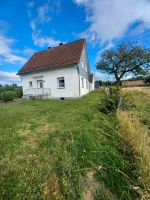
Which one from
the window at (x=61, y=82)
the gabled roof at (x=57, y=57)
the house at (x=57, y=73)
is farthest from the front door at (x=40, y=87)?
the window at (x=61, y=82)

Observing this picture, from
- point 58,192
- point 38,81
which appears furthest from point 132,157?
point 38,81

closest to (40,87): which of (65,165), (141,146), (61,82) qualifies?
(61,82)

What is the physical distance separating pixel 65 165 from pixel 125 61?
29571mm

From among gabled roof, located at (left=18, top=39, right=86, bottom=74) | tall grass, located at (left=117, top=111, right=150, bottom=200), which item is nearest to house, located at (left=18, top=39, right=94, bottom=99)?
gabled roof, located at (left=18, top=39, right=86, bottom=74)

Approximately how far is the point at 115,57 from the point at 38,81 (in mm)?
18085

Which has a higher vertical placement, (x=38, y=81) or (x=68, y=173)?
(x=38, y=81)

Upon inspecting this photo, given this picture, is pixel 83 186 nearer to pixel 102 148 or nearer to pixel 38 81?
pixel 102 148

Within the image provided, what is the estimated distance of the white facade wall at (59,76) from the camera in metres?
15.5

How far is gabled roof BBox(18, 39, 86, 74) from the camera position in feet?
52.7

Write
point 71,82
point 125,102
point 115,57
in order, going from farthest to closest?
point 115,57 < point 71,82 < point 125,102

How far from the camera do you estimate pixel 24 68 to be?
63.7 ft

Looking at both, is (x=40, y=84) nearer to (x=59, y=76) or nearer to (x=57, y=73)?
(x=57, y=73)

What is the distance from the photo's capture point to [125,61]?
2980cm

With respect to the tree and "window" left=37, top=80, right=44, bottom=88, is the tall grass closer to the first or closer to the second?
"window" left=37, top=80, right=44, bottom=88
